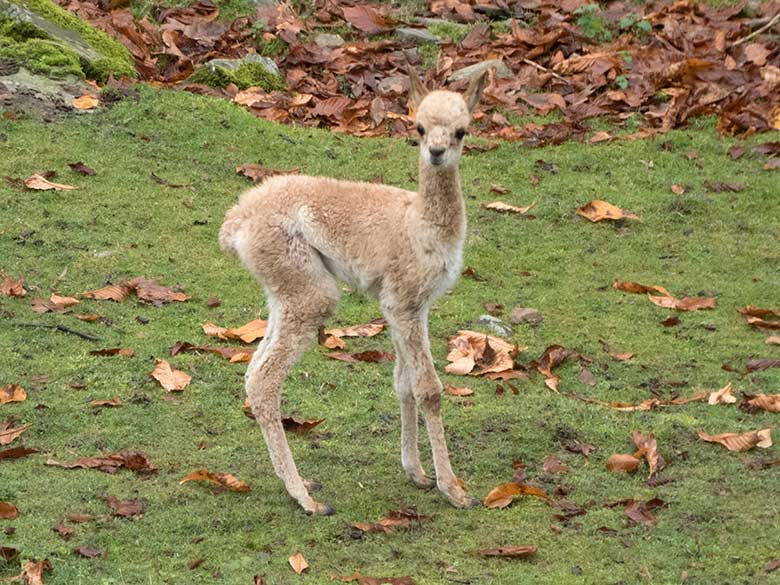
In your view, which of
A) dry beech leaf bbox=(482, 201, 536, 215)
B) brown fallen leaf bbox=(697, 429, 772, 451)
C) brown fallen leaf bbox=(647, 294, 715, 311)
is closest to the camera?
brown fallen leaf bbox=(697, 429, 772, 451)

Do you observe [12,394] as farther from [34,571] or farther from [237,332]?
[34,571]

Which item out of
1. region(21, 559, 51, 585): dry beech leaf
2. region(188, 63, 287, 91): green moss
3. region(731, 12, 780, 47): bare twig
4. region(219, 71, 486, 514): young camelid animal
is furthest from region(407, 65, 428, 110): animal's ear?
region(731, 12, 780, 47): bare twig

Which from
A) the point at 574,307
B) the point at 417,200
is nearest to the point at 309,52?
the point at 574,307

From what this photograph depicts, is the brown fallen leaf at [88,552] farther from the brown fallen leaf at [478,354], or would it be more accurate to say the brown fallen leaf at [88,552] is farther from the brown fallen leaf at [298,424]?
the brown fallen leaf at [478,354]

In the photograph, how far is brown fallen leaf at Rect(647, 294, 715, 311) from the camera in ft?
31.9

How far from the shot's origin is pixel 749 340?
9188 millimetres

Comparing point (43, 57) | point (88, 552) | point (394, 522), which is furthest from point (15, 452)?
point (43, 57)

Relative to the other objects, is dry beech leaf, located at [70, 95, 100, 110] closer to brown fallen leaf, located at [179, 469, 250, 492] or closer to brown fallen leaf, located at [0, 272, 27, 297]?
brown fallen leaf, located at [0, 272, 27, 297]

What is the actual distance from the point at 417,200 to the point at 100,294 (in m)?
3.22

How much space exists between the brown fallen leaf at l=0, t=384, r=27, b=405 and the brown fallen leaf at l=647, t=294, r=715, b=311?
4718 millimetres

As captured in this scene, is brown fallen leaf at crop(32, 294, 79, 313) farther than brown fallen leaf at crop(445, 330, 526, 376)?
Yes

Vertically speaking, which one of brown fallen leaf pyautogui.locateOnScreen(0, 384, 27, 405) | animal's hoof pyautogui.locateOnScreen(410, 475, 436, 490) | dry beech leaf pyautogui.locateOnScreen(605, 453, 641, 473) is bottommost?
brown fallen leaf pyautogui.locateOnScreen(0, 384, 27, 405)

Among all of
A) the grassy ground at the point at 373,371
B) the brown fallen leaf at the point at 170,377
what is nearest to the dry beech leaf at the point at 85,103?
the grassy ground at the point at 373,371

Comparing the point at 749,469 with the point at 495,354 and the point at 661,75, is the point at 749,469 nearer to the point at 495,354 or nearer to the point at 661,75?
the point at 495,354
